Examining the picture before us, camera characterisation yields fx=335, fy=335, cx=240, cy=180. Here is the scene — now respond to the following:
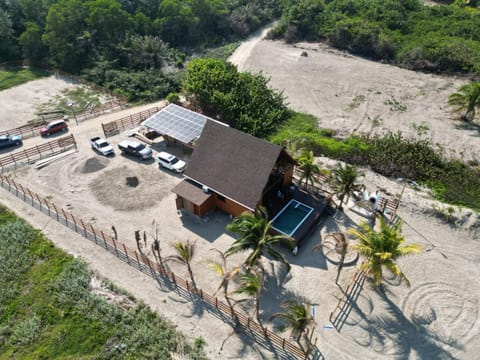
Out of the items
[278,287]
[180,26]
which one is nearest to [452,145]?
[278,287]

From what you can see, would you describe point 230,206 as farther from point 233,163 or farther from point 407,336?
point 407,336

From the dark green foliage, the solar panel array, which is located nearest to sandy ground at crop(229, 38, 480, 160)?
the dark green foliage

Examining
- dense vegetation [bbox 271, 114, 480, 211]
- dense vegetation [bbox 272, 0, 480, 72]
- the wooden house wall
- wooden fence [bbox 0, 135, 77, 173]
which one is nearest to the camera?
the wooden house wall

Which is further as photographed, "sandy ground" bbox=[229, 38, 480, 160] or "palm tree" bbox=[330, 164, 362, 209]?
"sandy ground" bbox=[229, 38, 480, 160]

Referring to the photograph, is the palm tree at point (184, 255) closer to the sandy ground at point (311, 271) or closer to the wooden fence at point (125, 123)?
the sandy ground at point (311, 271)

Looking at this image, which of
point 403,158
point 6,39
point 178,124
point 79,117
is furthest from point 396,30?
point 6,39

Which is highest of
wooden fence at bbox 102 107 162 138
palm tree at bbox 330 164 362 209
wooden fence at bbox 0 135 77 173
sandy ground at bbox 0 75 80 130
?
palm tree at bbox 330 164 362 209

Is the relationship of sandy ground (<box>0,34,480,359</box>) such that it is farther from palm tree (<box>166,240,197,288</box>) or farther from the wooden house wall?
the wooden house wall
